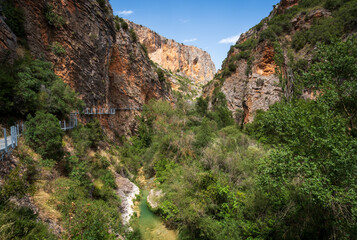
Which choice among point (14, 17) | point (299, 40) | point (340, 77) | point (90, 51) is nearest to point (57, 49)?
point (14, 17)

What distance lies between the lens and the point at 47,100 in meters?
12.3

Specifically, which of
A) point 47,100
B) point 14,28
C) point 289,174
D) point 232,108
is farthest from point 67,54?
point 232,108

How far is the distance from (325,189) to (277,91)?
22893 millimetres

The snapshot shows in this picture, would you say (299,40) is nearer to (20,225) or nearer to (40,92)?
(40,92)

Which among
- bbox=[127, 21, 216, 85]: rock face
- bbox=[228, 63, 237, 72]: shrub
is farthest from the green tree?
bbox=[127, 21, 216, 85]: rock face

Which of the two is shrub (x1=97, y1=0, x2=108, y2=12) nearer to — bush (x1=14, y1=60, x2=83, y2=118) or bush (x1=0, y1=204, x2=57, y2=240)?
bush (x1=14, y1=60, x2=83, y2=118)

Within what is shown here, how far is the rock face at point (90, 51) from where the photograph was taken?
1595cm

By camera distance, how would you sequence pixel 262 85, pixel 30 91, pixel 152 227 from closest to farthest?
pixel 30 91
pixel 152 227
pixel 262 85

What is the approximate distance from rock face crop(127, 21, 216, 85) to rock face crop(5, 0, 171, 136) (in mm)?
46980

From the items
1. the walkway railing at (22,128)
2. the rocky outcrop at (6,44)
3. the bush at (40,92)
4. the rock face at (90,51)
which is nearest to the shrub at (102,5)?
the rock face at (90,51)

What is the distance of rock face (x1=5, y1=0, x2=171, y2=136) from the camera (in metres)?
15.9

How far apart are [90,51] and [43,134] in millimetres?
12921

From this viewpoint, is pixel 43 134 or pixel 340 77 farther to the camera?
pixel 43 134

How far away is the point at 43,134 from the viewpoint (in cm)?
1044
